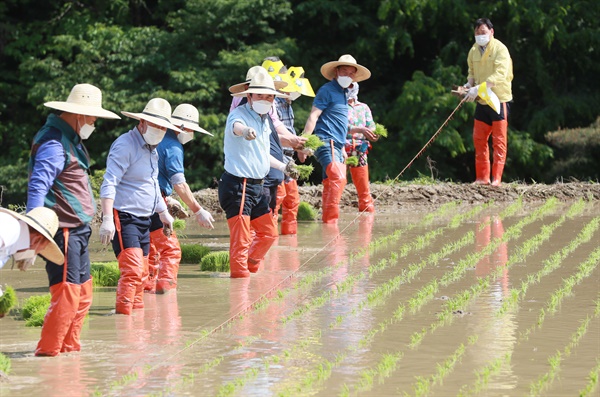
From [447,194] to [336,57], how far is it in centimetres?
889

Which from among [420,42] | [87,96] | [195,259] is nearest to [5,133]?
[420,42]

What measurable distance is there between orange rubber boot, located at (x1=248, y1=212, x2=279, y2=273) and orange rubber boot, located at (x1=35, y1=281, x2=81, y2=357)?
12.1ft

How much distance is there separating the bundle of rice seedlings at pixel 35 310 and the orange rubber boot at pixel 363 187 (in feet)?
24.4

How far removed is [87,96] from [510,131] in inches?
662

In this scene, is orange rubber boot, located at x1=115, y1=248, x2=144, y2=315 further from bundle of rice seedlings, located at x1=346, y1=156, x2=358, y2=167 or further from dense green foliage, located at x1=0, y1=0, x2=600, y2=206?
dense green foliage, located at x1=0, y1=0, x2=600, y2=206

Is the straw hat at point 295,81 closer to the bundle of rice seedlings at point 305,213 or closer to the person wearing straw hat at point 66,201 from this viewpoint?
the bundle of rice seedlings at point 305,213

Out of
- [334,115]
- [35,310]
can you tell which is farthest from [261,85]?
[334,115]

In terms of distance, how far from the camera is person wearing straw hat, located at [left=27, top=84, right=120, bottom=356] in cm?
829

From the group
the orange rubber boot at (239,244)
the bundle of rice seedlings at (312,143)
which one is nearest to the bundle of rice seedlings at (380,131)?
the bundle of rice seedlings at (312,143)

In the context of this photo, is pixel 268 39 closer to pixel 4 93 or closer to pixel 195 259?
pixel 4 93

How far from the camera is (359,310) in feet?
32.9

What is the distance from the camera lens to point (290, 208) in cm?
1502

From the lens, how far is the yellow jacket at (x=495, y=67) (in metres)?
17.1

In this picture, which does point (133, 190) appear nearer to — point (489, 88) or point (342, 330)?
point (342, 330)
